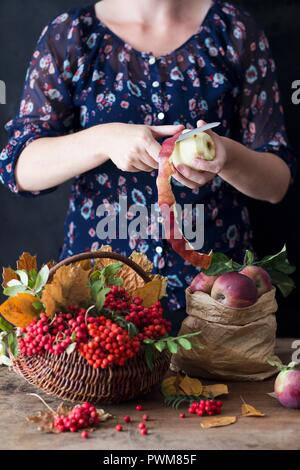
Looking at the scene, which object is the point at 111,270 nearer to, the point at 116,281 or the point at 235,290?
the point at 116,281

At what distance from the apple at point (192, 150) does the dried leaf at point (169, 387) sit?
349 millimetres

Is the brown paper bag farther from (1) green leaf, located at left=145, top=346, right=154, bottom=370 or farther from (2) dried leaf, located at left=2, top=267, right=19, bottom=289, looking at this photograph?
(2) dried leaf, located at left=2, top=267, right=19, bottom=289

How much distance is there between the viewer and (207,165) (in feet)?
3.86

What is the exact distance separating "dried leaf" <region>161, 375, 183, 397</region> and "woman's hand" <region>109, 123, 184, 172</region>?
40 centimetres

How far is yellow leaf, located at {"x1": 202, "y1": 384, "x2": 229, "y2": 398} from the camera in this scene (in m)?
1.09

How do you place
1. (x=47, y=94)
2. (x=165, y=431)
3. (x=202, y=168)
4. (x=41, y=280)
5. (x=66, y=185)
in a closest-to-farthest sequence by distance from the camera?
(x=165, y=431) → (x=41, y=280) → (x=202, y=168) → (x=47, y=94) → (x=66, y=185)

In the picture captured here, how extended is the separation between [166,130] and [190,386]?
0.44 m

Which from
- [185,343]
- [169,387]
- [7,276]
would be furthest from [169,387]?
[7,276]

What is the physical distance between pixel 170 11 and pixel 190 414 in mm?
1130

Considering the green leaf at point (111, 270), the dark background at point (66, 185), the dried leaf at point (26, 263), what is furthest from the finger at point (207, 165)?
the dark background at point (66, 185)

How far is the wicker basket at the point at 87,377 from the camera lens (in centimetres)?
102

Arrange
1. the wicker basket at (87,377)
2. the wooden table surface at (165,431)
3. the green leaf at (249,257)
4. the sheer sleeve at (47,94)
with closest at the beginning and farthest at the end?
1. the wooden table surface at (165,431)
2. the wicker basket at (87,377)
3. the green leaf at (249,257)
4. the sheer sleeve at (47,94)

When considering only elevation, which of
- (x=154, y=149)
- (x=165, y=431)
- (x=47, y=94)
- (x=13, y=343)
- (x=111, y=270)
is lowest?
(x=165, y=431)

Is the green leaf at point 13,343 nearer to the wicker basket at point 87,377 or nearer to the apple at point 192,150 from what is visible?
the wicker basket at point 87,377
